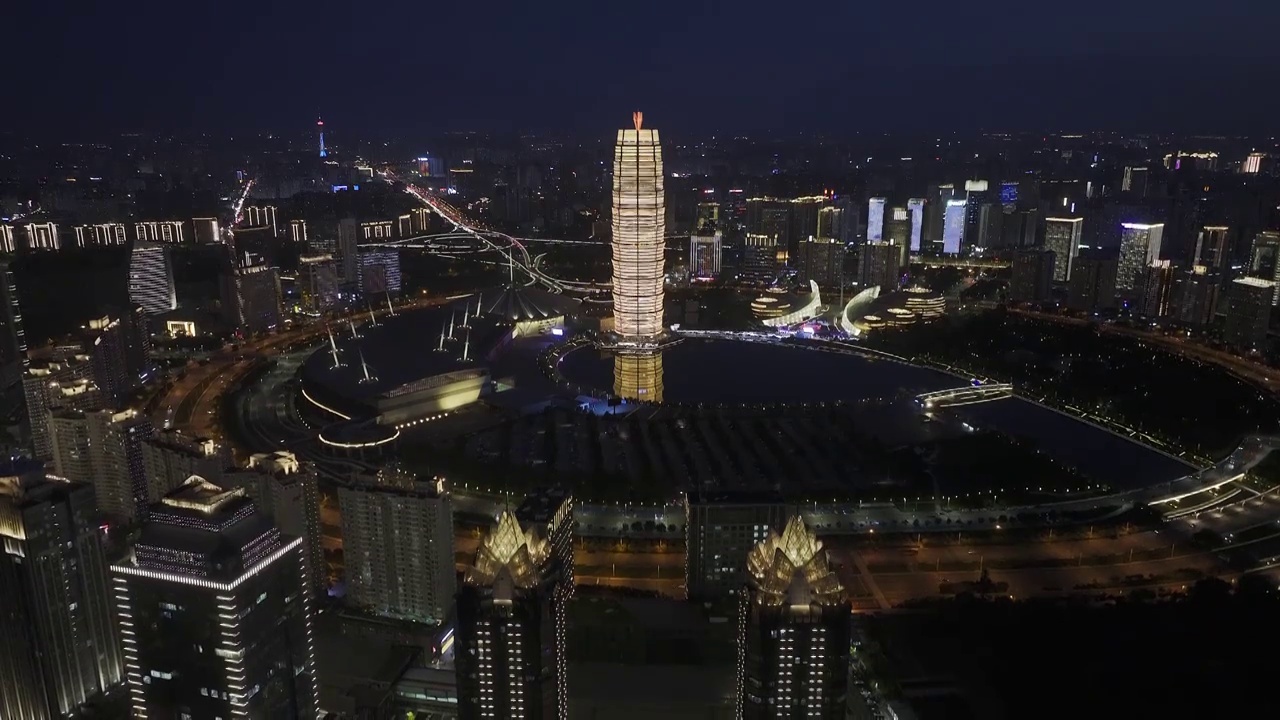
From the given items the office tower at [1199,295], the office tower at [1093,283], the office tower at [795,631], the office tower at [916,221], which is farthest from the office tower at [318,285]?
the office tower at [1199,295]

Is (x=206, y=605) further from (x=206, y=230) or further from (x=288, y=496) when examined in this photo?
(x=206, y=230)

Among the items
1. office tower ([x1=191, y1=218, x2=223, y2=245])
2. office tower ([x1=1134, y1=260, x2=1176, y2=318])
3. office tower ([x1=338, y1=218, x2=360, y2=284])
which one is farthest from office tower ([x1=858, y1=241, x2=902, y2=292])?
office tower ([x1=191, y1=218, x2=223, y2=245])

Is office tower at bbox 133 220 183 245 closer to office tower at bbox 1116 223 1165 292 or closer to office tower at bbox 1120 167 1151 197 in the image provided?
office tower at bbox 1116 223 1165 292

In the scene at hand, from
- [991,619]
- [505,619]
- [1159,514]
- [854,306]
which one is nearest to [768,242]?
[854,306]

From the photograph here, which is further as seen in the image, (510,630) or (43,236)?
(43,236)

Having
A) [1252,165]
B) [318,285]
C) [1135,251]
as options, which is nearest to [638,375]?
[318,285]
